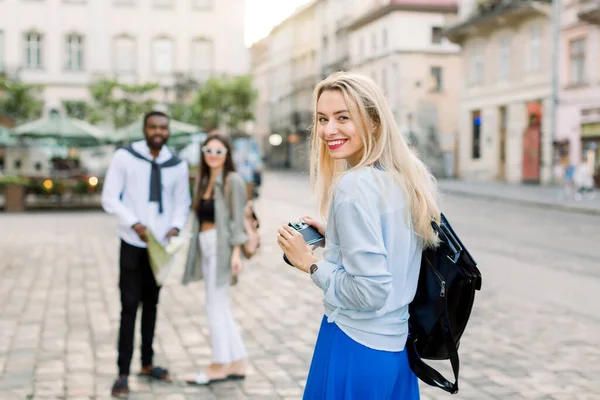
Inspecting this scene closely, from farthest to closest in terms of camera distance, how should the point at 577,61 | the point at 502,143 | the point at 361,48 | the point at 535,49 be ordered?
1. the point at 361,48
2. the point at 502,143
3. the point at 535,49
4. the point at 577,61

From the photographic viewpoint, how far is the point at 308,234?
8.68 feet

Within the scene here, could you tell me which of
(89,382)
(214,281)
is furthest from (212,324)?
(89,382)

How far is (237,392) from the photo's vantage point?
203 inches

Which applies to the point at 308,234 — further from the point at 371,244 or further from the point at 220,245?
the point at 220,245

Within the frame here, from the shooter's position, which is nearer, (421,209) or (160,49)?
(421,209)

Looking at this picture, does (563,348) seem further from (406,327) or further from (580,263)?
(580,263)

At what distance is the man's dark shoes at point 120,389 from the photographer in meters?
5.02

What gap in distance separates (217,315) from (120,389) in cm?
85

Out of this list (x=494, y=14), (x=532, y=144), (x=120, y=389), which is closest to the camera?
(x=120, y=389)

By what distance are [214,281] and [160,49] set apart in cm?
4366

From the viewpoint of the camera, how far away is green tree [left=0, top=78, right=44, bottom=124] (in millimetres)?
38469

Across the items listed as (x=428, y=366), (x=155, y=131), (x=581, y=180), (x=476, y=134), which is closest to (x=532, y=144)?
(x=476, y=134)

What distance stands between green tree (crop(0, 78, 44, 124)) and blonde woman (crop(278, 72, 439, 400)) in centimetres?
3827

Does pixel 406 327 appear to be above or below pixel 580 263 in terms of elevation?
above
